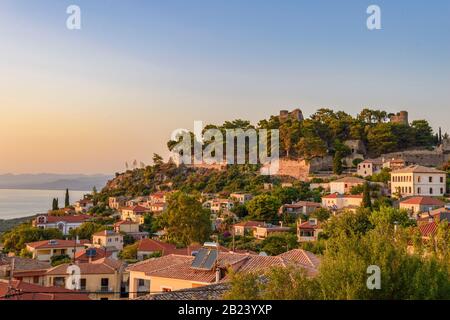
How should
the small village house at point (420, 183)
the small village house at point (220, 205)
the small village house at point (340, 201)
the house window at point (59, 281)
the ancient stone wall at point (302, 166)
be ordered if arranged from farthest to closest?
the ancient stone wall at point (302, 166)
the small village house at point (220, 205)
the small village house at point (420, 183)
the small village house at point (340, 201)
the house window at point (59, 281)

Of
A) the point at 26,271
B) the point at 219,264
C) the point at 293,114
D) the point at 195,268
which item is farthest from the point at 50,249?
the point at 293,114

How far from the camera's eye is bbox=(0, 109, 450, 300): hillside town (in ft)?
47.8

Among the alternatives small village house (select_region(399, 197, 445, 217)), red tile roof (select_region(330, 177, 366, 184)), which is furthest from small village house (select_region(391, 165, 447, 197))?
small village house (select_region(399, 197, 445, 217))

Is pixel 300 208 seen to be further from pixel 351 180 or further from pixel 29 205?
pixel 29 205

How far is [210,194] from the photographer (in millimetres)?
55562

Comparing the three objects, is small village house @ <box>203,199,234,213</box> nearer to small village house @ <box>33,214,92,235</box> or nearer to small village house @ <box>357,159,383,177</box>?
small village house @ <box>33,214,92,235</box>

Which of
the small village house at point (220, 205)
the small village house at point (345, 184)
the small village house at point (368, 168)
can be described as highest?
the small village house at point (368, 168)

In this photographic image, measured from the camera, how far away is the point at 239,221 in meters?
42.0

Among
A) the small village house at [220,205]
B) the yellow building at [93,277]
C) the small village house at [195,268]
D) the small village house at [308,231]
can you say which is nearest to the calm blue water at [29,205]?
the small village house at [220,205]

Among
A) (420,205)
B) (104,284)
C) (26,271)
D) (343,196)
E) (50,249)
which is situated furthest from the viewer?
(343,196)

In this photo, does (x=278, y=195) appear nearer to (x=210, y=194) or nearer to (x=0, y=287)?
(x=210, y=194)

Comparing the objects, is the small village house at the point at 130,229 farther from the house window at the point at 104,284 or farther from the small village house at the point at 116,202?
the house window at the point at 104,284

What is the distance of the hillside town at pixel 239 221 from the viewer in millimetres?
14555
